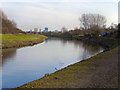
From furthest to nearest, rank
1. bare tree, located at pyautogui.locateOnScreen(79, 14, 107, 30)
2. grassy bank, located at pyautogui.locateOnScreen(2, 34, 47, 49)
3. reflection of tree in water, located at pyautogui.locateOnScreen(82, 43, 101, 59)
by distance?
bare tree, located at pyautogui.locateOnScreen(79, 14, 107, 30) < grassy bank, located at pyautogui.locateOnScreen(2, 34, 47, 49) < reflection of tree in water, located at pyautogui.locateOnScreen(82, 43, 101, 59)

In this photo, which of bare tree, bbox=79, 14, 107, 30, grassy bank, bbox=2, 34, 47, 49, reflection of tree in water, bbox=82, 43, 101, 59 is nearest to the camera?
reflection of tree in water, bbox=82, 43, 101, 59

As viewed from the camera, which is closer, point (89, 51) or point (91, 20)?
point (89, 51)

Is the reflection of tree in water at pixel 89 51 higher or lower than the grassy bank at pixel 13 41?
lower

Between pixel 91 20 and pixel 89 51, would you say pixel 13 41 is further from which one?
pixel 91 20

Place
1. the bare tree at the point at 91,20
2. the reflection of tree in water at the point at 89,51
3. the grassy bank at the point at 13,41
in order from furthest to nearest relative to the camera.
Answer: the bare tree at the point at 91,20 < the grassy bank at the point at 13,41 < the reflection of tree in water at the point at 89,51

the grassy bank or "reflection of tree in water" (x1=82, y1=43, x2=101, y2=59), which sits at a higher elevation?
the grassy bank

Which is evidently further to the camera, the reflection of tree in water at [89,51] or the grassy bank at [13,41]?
the grassy bank at [13,41]

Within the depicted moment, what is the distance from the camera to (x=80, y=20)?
256 ft

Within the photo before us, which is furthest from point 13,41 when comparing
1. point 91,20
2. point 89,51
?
point 91,20

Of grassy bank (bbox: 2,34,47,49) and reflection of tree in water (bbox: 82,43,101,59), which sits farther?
grassy bank (bbox: 2,34,47,49)

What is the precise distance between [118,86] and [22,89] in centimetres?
463

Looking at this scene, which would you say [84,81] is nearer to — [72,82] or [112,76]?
[72,82]

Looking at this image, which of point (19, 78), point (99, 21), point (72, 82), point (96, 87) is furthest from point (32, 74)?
point (99, 21)

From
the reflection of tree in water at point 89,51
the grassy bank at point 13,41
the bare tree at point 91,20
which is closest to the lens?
the reflection of tree in water at point 89,51
